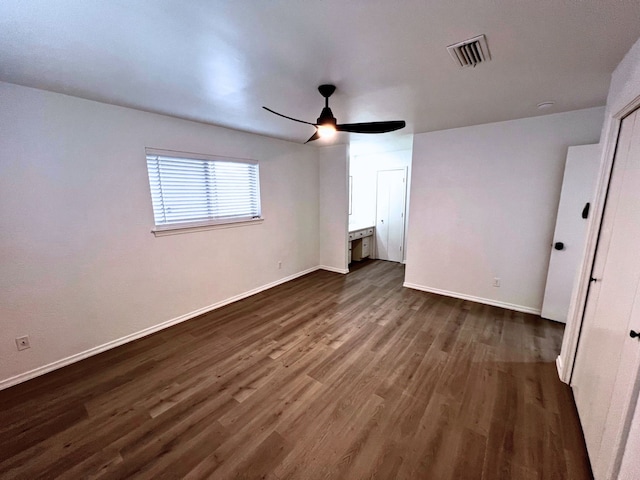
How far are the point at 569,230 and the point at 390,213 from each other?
3.10 m

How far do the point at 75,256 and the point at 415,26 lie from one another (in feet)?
10.6

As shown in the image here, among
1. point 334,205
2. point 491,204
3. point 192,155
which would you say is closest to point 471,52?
point 491,204

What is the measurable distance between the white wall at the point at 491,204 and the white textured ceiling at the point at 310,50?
1.71 ft

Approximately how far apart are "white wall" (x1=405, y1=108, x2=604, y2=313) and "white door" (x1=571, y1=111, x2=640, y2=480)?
1442 mm

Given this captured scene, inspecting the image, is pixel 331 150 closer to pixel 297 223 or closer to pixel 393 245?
pixel 297 223

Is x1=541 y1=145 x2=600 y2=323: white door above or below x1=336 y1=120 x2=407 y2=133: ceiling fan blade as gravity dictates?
below

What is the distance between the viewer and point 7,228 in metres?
2.02

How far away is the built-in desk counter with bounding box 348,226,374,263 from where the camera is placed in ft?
18.4

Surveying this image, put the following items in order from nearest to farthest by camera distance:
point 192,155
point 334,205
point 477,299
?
point 192,155, point 477,299, point 334,205

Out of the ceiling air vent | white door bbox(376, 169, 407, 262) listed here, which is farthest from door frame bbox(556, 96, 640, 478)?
white door bbox(376, 169, 407, 262)

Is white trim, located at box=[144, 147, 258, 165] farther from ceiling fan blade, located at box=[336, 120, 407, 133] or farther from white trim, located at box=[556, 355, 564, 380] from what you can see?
white trim, located at box=[556, 355, 564, 380]

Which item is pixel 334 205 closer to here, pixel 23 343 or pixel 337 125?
pixel 337 125

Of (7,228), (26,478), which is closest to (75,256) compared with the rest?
(7,228)

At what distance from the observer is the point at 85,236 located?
7.83 ft
